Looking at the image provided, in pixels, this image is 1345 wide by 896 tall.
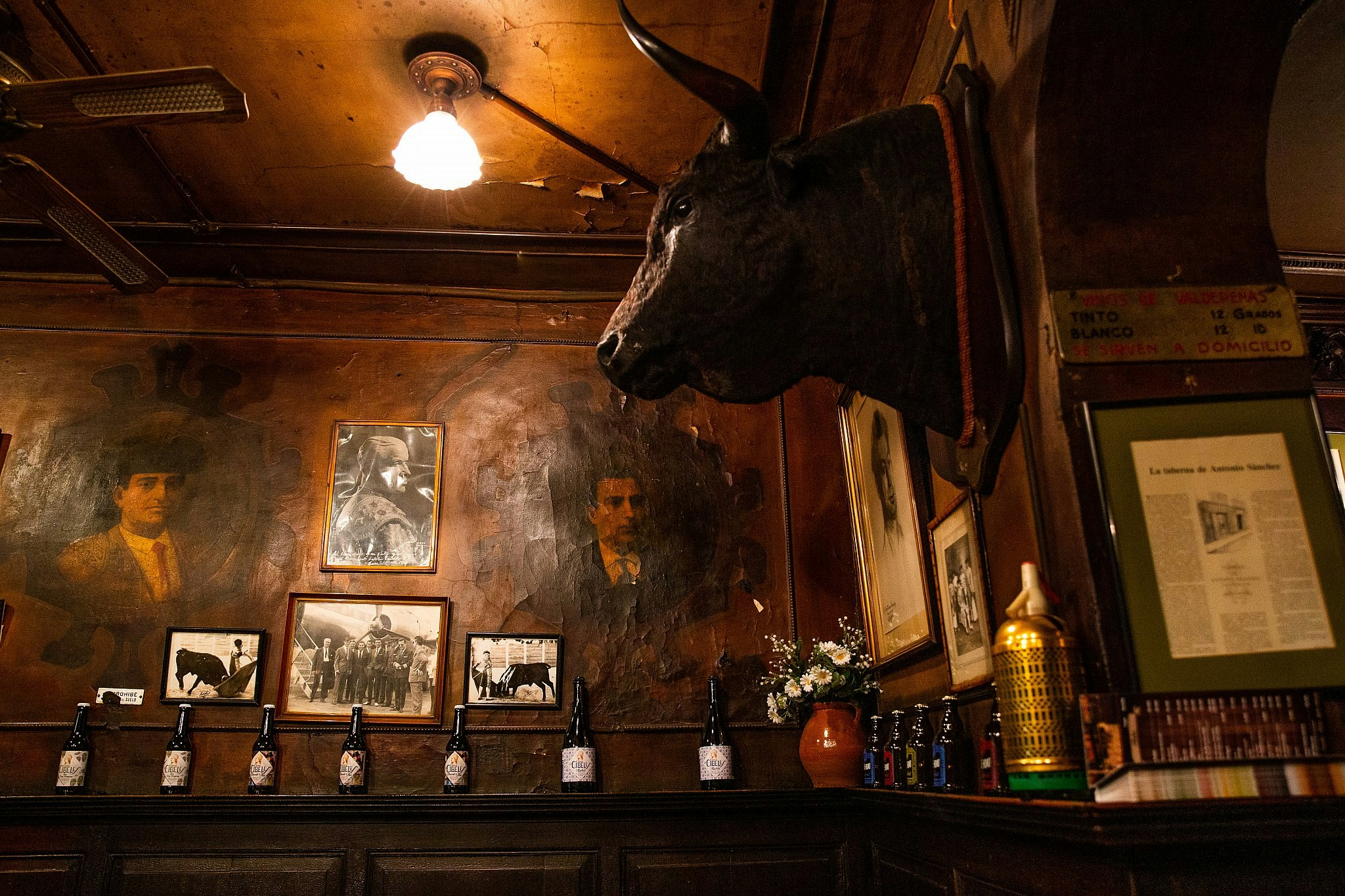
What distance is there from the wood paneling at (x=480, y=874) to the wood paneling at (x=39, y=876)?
3.55ft

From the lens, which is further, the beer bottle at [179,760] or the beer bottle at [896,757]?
the beer bottle at [179,760]

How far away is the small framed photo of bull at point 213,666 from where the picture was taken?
388 centimetres

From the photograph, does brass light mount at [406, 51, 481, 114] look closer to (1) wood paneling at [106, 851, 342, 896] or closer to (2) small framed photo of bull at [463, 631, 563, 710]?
(2) small framed photo of bull at [463, 631, 563, 710]

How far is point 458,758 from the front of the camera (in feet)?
12.4

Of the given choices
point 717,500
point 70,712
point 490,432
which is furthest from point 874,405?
point 70,712

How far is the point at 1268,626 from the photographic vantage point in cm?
176

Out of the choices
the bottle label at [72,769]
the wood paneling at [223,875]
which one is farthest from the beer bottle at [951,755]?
the bottle label at [72,769]

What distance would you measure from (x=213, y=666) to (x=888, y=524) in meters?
2.89

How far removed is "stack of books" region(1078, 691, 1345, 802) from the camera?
1538 millimetres

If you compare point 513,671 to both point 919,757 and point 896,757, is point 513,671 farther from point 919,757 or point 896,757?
point 919,757

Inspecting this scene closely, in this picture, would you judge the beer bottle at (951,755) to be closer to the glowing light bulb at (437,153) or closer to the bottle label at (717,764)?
the bottle label at (717,764)

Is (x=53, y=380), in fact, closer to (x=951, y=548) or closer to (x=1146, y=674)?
(x=951, y=548)

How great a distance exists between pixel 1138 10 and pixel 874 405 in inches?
78.7

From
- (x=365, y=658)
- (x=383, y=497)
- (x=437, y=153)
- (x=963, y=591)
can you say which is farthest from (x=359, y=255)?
(x=963, y=591)
